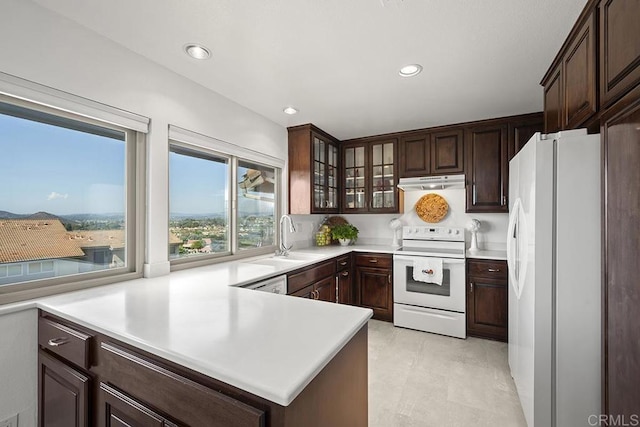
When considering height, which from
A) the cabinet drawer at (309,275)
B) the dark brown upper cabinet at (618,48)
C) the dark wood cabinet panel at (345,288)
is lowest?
the dark wood cabinet panel at (345,288)

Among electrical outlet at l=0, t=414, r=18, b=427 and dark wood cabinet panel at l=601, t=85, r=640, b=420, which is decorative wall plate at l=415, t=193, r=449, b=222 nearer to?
dark wood cabinet panel at l=601, t=85, r=640, b=420

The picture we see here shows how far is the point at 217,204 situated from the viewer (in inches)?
104

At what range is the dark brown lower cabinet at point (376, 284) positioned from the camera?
3.41 m

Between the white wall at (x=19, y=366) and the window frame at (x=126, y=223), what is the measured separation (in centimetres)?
12

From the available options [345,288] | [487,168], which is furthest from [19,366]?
[487,168]

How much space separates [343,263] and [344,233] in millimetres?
655

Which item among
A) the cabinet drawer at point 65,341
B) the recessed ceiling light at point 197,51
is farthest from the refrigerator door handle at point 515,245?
the cabinet drawer at point 65,341

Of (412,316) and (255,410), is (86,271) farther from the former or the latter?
(412,316)

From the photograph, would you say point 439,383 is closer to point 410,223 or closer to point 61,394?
point 410,223

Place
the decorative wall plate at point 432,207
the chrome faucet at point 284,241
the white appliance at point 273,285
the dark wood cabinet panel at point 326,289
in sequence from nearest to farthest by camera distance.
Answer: the white appliance at point 273,285 → the dark wood cabinet panel at point 326,289 → the chrome faucet at point 284,241 → the decorative wall plate at point 432,207

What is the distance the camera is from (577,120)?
163 centimetres

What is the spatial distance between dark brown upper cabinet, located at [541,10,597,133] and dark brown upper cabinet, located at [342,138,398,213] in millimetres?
1825

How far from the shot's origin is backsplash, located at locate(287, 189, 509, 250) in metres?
3.46

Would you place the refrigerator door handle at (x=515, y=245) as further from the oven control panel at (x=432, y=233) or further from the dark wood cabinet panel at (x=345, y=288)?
the dark wood cabinet panel at (x=345, y=288)
